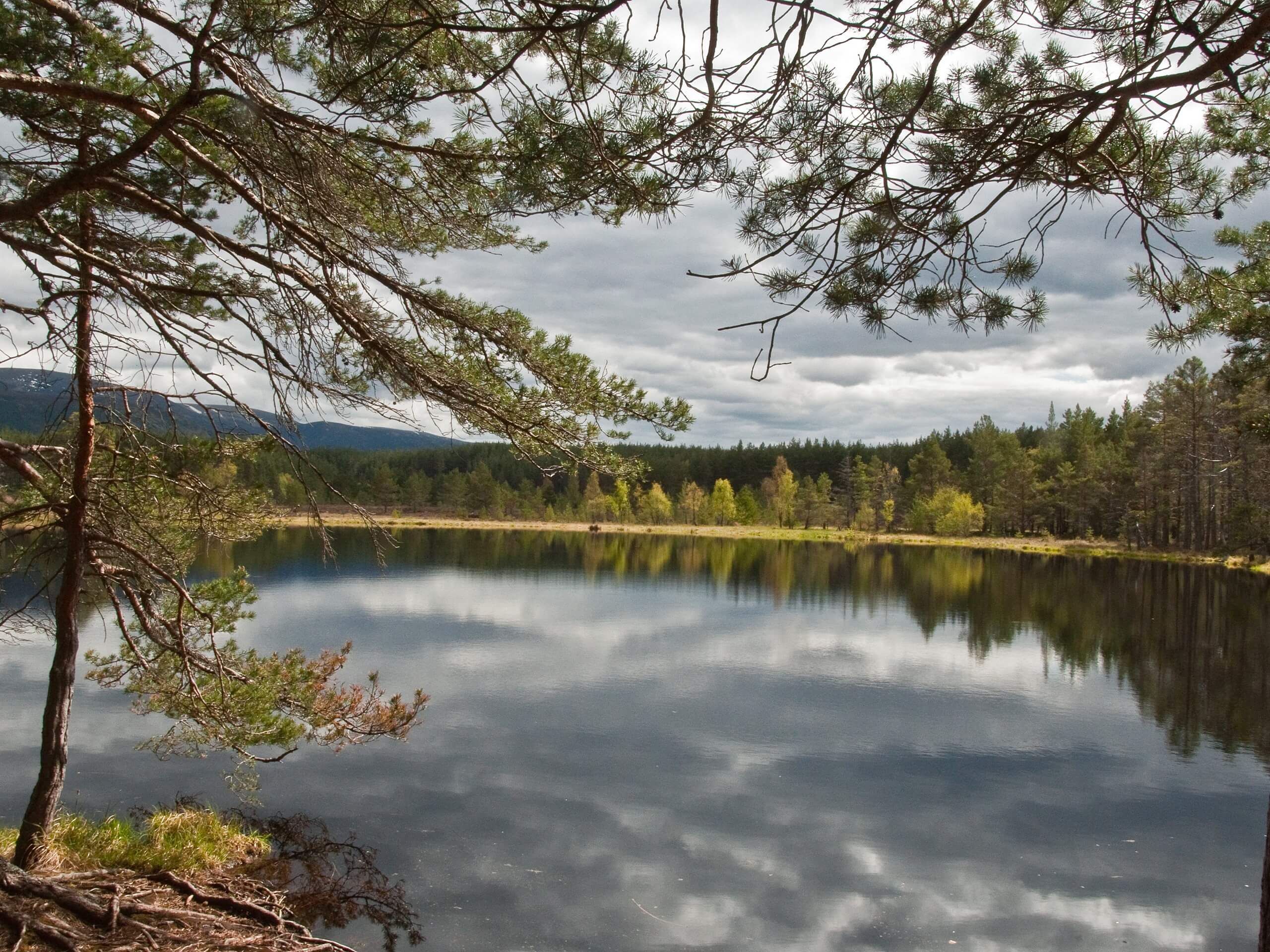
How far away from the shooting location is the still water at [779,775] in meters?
8.45

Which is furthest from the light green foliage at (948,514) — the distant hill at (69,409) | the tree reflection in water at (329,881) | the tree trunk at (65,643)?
the tree trunk at (65,643)

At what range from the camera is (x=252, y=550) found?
4491cm

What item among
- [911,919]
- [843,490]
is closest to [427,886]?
[911,919]

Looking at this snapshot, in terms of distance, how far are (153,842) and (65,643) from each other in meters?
3.15

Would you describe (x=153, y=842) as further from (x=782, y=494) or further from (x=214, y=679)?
(x=782, y=494)

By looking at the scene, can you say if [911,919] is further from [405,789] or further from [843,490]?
[843,490]

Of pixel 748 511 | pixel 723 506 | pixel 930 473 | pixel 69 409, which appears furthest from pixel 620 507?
pixel 69 409

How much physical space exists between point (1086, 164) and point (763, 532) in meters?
74.0

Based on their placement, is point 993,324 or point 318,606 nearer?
point 993,324

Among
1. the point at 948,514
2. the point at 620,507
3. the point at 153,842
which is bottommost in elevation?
the point at 153,842

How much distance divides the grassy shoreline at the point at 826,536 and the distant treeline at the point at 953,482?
4.44 ft

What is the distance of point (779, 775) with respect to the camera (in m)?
12.4

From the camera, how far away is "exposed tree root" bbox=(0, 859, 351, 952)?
16.4 feet

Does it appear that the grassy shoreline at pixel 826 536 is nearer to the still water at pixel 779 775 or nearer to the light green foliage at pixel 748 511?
the light green foliage at pixel 748 511
